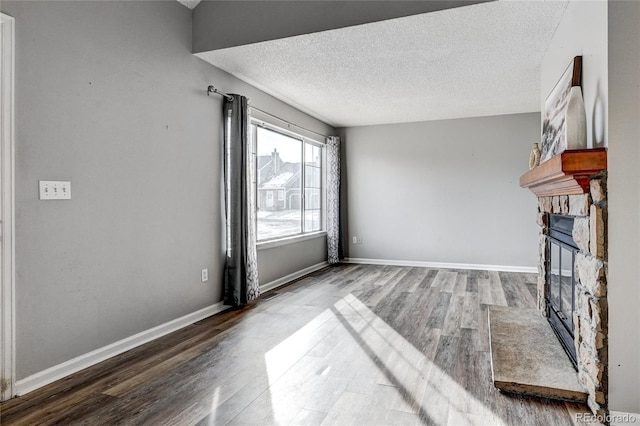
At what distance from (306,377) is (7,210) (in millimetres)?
1857

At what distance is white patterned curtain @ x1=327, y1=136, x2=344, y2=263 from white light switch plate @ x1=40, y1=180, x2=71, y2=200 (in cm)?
440

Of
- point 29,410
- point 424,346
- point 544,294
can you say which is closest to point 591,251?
point 424,346

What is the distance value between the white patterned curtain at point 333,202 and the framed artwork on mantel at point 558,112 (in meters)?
3.60

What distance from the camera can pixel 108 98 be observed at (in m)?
2.71

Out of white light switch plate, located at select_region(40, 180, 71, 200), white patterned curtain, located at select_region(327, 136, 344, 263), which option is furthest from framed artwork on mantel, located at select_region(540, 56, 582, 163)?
white patterned curtain, located at select_region(327, 136, 344, 263)

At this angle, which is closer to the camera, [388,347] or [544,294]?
[388,347]

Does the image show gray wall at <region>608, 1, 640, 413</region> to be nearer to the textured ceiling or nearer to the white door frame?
the textured ceiling

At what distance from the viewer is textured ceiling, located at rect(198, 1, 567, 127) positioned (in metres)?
2.90

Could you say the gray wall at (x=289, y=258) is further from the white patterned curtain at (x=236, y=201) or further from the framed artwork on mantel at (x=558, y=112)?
the framed artwork on mantel at (x=558, y=112)

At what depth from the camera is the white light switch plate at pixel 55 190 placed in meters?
2.30

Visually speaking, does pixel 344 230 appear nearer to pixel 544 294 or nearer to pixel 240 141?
pixel 240 141

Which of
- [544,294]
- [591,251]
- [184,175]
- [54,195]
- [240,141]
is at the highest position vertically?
[240,141]

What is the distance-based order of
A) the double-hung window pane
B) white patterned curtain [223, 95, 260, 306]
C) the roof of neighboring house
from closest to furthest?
white patterned curtain [223, 95, 260, 306]
the roof of neighboring house
the double-hung window pane

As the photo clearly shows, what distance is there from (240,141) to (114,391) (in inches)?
96.2
